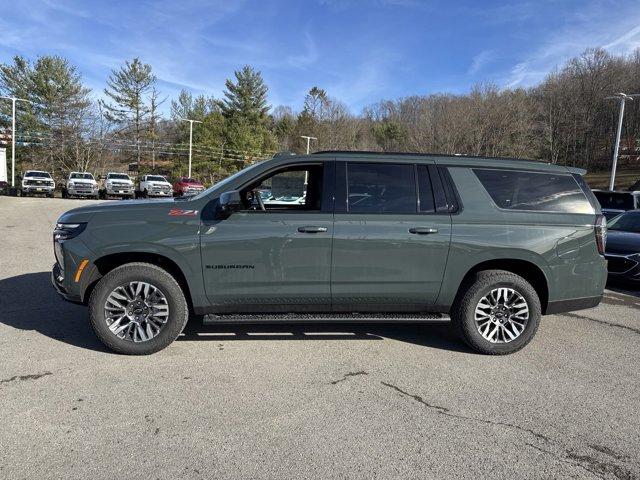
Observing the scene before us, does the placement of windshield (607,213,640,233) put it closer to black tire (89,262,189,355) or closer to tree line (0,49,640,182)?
black tire (89,262,189,355)

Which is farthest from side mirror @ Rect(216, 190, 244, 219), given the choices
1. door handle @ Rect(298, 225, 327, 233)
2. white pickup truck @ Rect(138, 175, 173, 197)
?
white pickup truck @ Rect(138, 175, 173, 197)

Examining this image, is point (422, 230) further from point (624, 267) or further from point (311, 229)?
point (624, 267)

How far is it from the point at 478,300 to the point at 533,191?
1.26 metres

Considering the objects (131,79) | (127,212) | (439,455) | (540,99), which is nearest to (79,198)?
(131,79)

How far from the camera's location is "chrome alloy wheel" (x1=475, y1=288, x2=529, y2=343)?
4.55m

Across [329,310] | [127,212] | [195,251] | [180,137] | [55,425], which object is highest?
[180,137]

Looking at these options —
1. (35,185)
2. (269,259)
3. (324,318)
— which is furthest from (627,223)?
(35,185)

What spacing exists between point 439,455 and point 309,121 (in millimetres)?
63366

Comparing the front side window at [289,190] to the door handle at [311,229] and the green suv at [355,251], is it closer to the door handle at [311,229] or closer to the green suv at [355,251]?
the green suv at [355,251]

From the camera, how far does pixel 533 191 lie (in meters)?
4.67

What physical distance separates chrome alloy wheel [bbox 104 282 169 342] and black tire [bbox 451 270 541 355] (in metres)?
2.84

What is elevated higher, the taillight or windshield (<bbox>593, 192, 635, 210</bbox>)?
windshield (<bbox>593, 192, 635, 210</bbox>)

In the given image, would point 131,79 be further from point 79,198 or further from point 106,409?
point 106,409

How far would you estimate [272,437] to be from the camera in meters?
3.03
